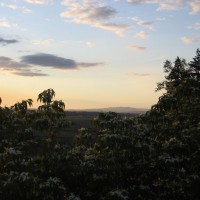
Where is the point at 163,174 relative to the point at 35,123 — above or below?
below

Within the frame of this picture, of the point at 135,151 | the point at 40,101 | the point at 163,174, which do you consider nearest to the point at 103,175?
the point at 135,151

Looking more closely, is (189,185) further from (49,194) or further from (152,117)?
(49,194)

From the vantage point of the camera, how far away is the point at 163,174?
46.5ft

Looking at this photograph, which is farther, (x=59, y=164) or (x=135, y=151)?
(x=135, y=151)

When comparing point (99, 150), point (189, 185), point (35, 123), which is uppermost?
point (35, 123)

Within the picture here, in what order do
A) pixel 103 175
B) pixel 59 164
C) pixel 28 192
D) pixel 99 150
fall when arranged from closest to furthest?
pixel 28 192
pixel 59 164
pixel 103 175
pixel 99 150

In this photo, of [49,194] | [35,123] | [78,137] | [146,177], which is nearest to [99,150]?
[78,137]

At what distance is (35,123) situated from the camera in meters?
12.9

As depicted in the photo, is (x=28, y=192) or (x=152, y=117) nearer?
(x=28, y=192)

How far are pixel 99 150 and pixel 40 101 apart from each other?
3.08 meters

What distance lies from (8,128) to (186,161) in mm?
6216

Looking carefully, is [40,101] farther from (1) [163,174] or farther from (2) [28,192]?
(1) [163,174]

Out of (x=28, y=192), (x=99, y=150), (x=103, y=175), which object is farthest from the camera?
(x=99, y=150)

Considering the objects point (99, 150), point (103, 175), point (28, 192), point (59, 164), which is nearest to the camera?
point (28, 192)
